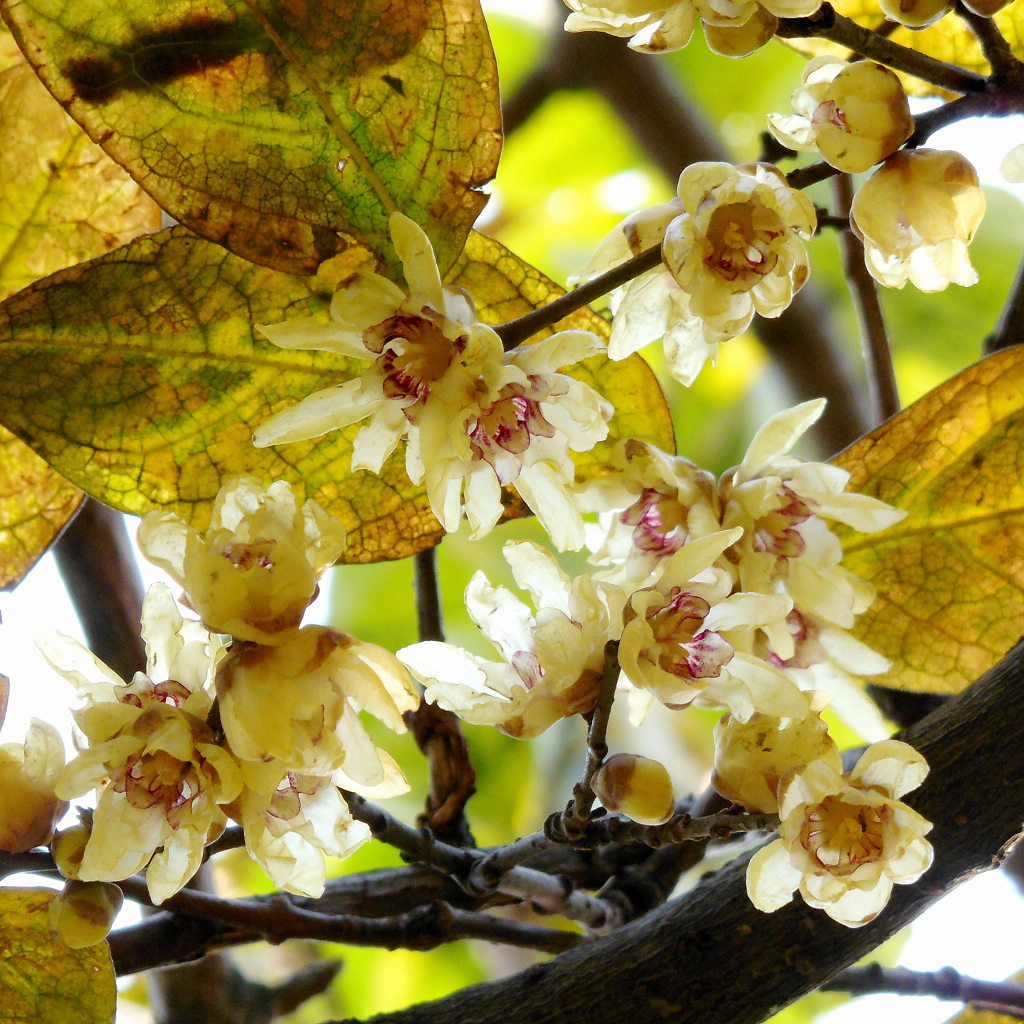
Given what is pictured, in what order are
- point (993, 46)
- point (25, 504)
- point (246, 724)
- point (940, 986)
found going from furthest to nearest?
point (940, 986), point (25, 504), point (993, 46), point (246, 724)

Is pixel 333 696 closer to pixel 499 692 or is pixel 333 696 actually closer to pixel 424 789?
pixel 499 692

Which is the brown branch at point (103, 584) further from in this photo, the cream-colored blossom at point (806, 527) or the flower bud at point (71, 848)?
the cream-colored blossom at point (806, 527)

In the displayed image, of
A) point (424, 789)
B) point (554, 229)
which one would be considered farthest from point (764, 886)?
point (554, 229)

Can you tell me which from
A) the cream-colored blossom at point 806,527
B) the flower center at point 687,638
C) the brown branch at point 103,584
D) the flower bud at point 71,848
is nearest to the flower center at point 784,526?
the cream-colored blossom at point 806,527

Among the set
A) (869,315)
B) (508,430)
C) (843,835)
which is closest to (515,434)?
(508,430)

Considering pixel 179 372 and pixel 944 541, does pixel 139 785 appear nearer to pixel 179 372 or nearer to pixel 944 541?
pixel 179 372

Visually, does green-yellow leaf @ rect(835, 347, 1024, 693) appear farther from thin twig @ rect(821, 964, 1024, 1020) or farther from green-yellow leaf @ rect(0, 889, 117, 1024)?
green-yellow leaf @ rect(0, 889, 117, 1024)
